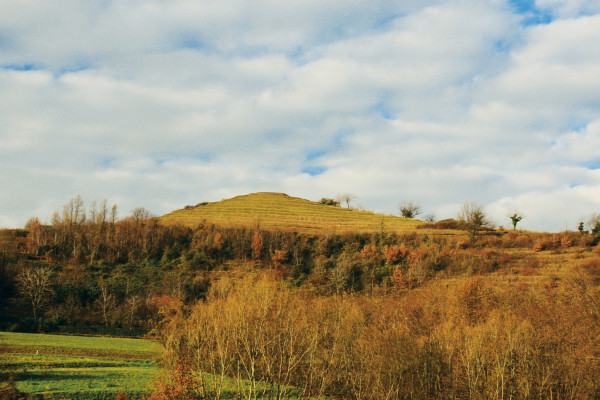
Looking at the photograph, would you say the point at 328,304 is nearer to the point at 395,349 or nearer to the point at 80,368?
the point at 395,349

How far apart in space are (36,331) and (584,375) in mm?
74580

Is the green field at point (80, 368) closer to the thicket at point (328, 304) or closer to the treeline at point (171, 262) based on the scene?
the thicket at point (328, 304)

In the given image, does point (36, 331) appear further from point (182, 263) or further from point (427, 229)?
point (427, 229)

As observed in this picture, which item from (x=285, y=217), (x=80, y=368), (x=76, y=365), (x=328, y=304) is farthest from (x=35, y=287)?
(x=285, y=217)

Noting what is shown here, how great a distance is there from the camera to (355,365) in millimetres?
36094

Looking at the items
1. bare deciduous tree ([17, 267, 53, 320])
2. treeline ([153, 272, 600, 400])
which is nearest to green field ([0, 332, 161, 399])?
treeline ([153, 272, 600, 400])

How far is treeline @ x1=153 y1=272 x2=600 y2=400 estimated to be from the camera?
95.5ft

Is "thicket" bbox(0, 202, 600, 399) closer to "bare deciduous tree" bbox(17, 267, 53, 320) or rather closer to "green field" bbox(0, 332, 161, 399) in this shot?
"bare deciduous tree" bbox(17, 267, 53, 320)

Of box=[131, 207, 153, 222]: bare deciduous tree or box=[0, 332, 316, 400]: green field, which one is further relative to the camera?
box=[131, 207, 153, 222]: bare deciduous tree

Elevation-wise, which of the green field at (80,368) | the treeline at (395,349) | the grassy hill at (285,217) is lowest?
the green field at (80,368)

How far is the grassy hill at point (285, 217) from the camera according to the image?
108 m

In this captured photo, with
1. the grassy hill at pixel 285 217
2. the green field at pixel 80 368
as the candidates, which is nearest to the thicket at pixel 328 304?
the green field at pixel 80 368

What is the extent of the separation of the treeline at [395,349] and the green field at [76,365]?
612cm

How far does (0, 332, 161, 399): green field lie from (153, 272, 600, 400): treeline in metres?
6.12
